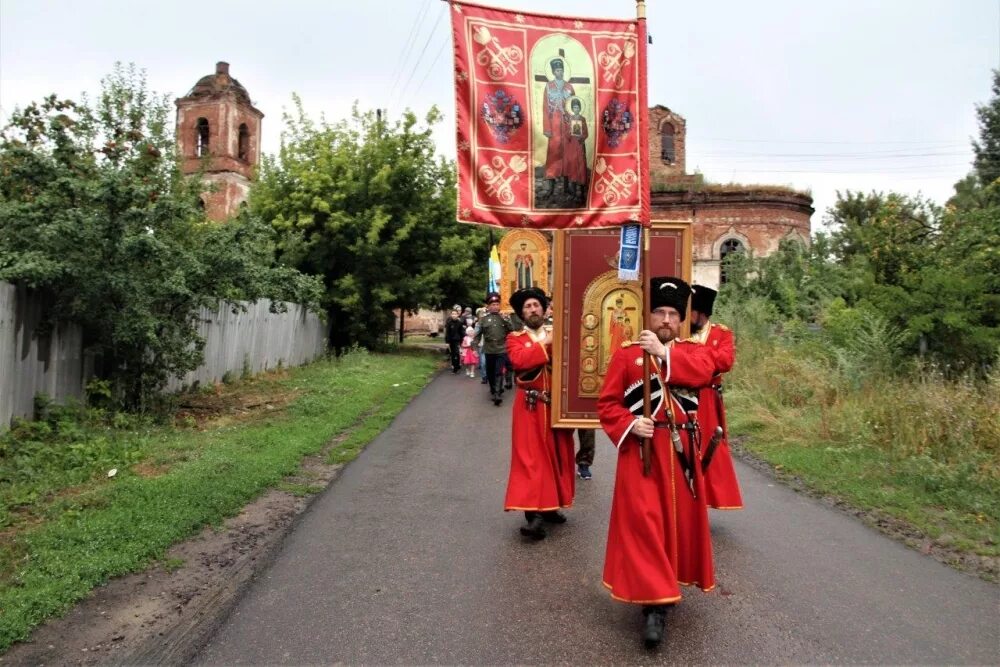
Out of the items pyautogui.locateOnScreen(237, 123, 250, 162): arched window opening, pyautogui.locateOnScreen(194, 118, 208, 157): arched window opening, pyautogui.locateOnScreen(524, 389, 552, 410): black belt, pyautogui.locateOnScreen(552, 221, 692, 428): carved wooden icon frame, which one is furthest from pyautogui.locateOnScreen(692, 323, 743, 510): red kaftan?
pyautogui.locateOnScreen(237, 123, 250, 162): arched window opening

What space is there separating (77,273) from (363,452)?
3783mm

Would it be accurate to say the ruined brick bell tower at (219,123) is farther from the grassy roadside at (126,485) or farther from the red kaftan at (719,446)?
the red kaftan at (719,446)

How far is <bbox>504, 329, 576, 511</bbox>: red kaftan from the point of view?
5.84 metres

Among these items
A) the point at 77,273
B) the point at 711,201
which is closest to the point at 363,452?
the point at 77,273

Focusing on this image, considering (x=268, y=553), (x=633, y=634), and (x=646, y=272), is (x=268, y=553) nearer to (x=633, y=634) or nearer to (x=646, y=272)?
(x=633, y=634)

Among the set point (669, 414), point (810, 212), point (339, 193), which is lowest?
point (669, 414)

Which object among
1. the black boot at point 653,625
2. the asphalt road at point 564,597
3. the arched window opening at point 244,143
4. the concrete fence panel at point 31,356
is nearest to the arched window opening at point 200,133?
the arched window opening at point 244,143

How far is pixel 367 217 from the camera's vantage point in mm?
22938

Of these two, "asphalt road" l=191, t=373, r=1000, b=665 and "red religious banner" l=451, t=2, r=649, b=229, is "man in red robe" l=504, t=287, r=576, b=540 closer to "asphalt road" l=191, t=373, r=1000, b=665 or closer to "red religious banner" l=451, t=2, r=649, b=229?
"asphalt road" l=191, t=373, r=1000, b=665

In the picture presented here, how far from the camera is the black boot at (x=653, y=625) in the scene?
3.83 meters

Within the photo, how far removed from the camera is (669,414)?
13.9ft

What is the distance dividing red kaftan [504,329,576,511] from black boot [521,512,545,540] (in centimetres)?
11

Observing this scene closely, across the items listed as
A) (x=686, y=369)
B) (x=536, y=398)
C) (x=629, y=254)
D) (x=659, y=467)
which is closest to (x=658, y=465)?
(x=659, y=467)

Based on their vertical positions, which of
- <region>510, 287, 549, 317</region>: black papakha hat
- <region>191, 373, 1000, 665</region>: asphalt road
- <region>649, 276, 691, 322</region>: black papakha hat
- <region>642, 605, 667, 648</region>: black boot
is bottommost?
<region>191, 373, 1000, 665</region>: asphalt road
